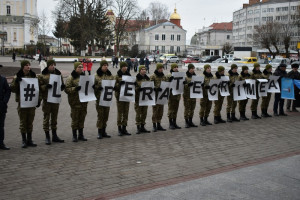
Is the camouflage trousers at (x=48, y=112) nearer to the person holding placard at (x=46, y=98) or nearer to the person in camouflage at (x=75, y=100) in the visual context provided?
the person holding placard at (x=46, y=98)

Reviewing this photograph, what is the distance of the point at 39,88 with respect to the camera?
861 cm

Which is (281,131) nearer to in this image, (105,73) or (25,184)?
(105,73)

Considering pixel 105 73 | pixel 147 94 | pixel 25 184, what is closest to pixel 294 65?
pixel 147 94

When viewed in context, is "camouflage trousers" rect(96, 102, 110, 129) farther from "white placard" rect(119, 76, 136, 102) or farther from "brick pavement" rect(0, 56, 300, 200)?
"white placard" rect(119, 76, 136, 102)

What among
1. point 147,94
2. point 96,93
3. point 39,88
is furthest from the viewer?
point 147,94

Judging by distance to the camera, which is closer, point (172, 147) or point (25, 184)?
point (25, 184)

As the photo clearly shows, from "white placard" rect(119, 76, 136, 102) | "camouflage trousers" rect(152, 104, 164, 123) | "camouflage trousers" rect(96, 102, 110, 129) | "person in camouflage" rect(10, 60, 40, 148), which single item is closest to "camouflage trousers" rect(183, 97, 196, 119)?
"camouflage trousers" rect(152, 104, 164, 123)

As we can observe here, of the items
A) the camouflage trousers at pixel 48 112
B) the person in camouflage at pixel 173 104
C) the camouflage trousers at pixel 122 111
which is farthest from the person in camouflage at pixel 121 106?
the camouflage trousers at pixel 48 112

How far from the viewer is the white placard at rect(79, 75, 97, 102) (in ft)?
29.4

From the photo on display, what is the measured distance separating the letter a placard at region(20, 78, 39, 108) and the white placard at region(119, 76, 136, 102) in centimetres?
226

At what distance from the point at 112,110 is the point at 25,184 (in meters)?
8.44

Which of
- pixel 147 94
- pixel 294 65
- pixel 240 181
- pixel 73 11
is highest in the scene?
pixel 73 11

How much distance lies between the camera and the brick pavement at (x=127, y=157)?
6051mm

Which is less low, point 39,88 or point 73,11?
point 73,11
